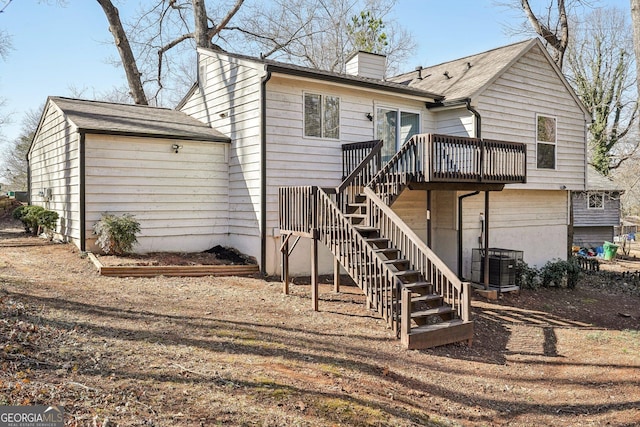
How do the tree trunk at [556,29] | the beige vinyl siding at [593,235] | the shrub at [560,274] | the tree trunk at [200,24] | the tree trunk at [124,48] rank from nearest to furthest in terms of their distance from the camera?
the shrub at [560,274] → the tree trunk at [556,29] → the tree trunk at [124,48] → the tree trunk at [200,24] → the beige vinyl siding at [593,235]

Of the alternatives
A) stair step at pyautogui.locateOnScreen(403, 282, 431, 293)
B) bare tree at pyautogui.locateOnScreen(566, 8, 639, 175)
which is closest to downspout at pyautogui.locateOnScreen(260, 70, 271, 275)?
stair step at pyautogui.locateOnScreen(403, 282, 431, 293)

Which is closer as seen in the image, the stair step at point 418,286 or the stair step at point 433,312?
the stair step at point 433,312

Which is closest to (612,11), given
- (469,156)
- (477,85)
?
(477,85)

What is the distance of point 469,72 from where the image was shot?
13.9 metres

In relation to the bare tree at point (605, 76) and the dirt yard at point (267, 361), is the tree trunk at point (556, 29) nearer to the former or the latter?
the bare tree at point (605, 76)

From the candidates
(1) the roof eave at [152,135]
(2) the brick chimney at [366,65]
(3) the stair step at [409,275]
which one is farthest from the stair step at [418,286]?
(2) the brick chimney at [366,65]

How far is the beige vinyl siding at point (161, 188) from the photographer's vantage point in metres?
10.4

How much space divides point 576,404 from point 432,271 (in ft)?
9.05

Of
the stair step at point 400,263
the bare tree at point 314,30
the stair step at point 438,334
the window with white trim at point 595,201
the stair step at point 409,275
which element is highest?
the bare tree at point 314,30

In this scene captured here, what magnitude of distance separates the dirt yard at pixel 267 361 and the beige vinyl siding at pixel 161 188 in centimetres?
172

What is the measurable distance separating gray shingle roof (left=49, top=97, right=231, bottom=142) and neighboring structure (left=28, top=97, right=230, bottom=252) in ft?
0.07

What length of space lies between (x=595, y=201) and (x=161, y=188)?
80.3 ft

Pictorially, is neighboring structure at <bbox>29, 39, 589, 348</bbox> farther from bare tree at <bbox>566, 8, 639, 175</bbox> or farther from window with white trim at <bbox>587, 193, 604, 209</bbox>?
bare tree at <bbox>566, 8, 639, 175</bbox>

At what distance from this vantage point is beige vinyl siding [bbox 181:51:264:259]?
1077cm
